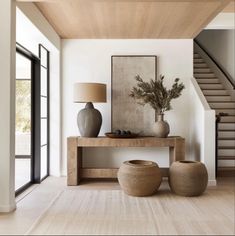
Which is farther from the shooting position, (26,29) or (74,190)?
(74,190)

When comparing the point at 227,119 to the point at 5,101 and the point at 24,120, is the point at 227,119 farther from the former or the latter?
the point at 5,101

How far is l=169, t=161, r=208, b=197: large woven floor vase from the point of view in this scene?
368cm

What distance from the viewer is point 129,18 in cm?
403

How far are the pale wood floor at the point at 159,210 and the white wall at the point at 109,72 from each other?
2.54 ft

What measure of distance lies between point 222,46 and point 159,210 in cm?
566

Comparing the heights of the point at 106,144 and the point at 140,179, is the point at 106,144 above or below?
above

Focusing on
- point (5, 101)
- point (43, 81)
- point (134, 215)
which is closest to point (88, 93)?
point (43, 81)

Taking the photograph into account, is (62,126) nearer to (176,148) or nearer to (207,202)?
(176,148)

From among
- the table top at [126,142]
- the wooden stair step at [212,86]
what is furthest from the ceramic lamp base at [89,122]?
the wooden stair step at [212,86]

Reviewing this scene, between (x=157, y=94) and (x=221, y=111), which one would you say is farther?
(x=221, y=111)

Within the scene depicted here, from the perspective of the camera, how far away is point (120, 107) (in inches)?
198

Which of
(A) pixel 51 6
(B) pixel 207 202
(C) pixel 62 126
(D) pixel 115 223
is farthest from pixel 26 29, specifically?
(B) pixel 207 202

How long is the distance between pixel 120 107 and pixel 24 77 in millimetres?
1770

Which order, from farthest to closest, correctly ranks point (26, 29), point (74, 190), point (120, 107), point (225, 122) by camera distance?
point (225, 122) < point (120, 107) < point (74, 190) < point (26, 29)
